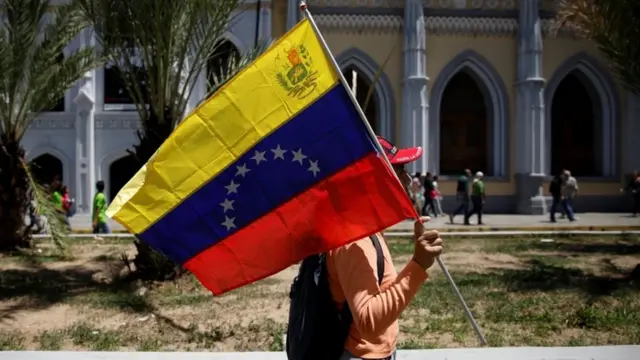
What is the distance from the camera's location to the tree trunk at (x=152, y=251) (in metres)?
8.77

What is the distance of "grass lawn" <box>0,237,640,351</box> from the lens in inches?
243

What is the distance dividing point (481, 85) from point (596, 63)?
12.6 ft

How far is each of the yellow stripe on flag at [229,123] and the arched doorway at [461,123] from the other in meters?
21.2

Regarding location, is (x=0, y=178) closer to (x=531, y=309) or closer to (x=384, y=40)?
(x=531, y=309)

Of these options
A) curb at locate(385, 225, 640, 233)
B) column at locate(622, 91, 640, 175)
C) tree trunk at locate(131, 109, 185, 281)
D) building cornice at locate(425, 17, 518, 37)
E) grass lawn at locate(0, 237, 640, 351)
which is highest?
building cornice at locate(425, 17, 518, 37)

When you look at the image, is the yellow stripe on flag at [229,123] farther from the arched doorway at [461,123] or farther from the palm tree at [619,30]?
the arched doorway at [461,123]

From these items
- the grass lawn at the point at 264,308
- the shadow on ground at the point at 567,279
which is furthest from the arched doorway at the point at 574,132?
the shadow on ground at the point at 567,279

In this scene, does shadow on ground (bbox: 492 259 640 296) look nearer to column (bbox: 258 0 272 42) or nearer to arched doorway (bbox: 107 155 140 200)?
column (bbox: 258 0 272 42)

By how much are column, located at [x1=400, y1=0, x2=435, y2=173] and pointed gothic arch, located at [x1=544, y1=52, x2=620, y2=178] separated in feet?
14.1

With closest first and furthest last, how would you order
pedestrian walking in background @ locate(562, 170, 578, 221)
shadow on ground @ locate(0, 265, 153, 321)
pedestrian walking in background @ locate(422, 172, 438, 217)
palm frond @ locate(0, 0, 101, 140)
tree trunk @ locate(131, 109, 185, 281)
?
shadow on ground @ locate(0, 265, 153, 321) < tree trunk @ locate(131, 109, 185, 281) < palm frond @ locate(0, 0, 101, 140) < pedestrian walking in background @ locate(562, 170, 578, 221) < pedestrian walking in background @ locate(422, 172, 438, 217)

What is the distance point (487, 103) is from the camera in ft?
76.9

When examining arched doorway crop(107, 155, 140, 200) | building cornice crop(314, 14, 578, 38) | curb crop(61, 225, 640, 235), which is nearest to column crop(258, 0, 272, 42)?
building cornice crop(314, 14, 578, 38)

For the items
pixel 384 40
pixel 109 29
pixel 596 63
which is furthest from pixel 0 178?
pixel 596 63

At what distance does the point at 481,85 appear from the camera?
76.7 feet
